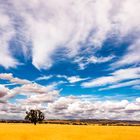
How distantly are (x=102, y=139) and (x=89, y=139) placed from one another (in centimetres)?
198

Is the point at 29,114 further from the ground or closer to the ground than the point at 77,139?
further from the ground

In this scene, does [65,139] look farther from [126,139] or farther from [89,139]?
[126,139]

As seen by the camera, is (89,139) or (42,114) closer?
(89,139)

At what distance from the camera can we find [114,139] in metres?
37.2

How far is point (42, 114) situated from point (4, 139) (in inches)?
3427

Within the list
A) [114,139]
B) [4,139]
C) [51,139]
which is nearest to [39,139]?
[51,139]

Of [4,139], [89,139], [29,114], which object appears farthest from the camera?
[29,114]

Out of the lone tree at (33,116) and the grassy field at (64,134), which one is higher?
the lone tree at (33,116)

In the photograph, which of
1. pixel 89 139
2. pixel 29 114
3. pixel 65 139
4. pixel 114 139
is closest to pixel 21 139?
pixel 65 139

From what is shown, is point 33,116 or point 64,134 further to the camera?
point 33,116

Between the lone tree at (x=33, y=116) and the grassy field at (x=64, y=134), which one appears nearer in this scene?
the grassy field at (x=64, y=134)

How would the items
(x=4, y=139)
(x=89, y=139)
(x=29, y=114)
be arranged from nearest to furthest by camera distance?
(x=4, y=139), (x=89, y=139), (x=29, y=114)

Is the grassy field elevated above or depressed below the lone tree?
below

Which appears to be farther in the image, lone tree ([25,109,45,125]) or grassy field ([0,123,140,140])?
lone tree ([25,109,45,125])
